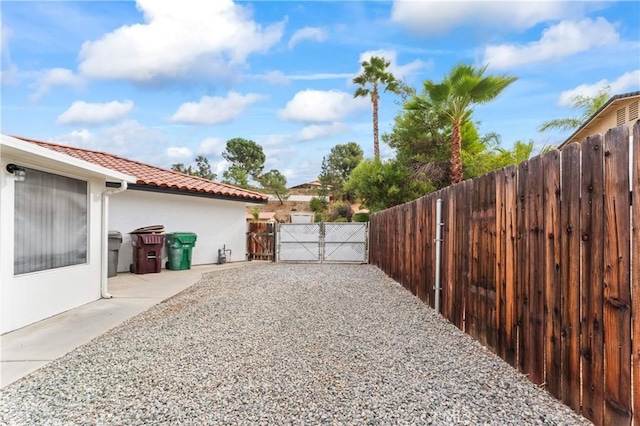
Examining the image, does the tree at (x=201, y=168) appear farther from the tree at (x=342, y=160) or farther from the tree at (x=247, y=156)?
the tree at (x=342, y=160)

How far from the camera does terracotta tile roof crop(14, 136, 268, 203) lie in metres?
10.1

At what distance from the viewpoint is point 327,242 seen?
47.3 feet

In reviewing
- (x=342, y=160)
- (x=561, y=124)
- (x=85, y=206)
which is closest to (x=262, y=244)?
(x=85, y=206)

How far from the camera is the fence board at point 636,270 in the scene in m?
2.09

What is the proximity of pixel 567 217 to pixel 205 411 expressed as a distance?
114 inches

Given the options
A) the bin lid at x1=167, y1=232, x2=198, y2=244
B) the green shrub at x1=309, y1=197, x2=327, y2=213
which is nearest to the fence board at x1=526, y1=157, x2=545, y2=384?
the bin lid at x1=167, y1=232, x2=198, y2=244

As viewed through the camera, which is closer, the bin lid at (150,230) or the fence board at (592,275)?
the fence board at (592,275)

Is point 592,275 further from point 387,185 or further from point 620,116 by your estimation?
point 387,185

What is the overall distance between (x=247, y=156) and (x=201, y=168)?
6126 millimetres

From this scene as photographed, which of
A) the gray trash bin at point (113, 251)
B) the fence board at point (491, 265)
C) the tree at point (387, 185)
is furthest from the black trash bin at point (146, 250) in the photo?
the tree at point (387, 185)

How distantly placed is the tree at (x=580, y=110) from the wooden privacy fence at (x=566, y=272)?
17622 millimetres

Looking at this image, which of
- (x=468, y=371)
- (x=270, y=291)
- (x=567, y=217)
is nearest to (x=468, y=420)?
(x=468, y=371)

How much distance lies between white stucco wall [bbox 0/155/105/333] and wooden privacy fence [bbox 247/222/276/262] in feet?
26.8

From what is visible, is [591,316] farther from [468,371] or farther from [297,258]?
[297,258]
